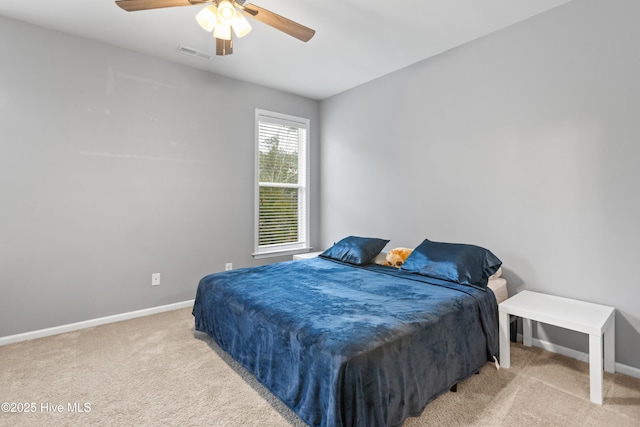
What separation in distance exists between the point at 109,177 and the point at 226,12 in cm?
208

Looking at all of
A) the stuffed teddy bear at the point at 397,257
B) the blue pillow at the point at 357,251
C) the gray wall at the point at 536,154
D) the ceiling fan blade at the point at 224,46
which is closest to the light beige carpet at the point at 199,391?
the gray wall at the point at 536,154

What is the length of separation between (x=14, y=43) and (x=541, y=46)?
4.30 metres

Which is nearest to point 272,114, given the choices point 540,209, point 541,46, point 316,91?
point 316,91

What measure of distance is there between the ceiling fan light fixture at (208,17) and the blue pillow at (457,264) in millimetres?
2352

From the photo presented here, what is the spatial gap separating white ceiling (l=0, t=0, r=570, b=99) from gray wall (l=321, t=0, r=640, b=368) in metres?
0.29

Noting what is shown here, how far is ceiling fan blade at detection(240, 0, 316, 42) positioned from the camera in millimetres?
1944

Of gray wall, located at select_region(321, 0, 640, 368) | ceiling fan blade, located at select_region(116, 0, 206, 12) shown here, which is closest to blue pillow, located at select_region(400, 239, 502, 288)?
gray wall, located at select_region(321, 0, 640, 368)

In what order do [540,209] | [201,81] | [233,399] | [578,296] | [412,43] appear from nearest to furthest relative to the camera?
[233,399] → [578,296] → [540,209] → [412,43] → [201,81]

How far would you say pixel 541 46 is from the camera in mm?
2531

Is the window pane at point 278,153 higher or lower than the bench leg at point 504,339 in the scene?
higher

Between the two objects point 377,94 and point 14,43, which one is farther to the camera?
point 377,94

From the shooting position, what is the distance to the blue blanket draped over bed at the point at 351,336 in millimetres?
1449

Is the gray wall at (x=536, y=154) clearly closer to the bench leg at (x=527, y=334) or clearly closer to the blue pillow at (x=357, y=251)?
the bench leg at (x=527, y=334)

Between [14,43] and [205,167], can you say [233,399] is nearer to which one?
[205,167]
